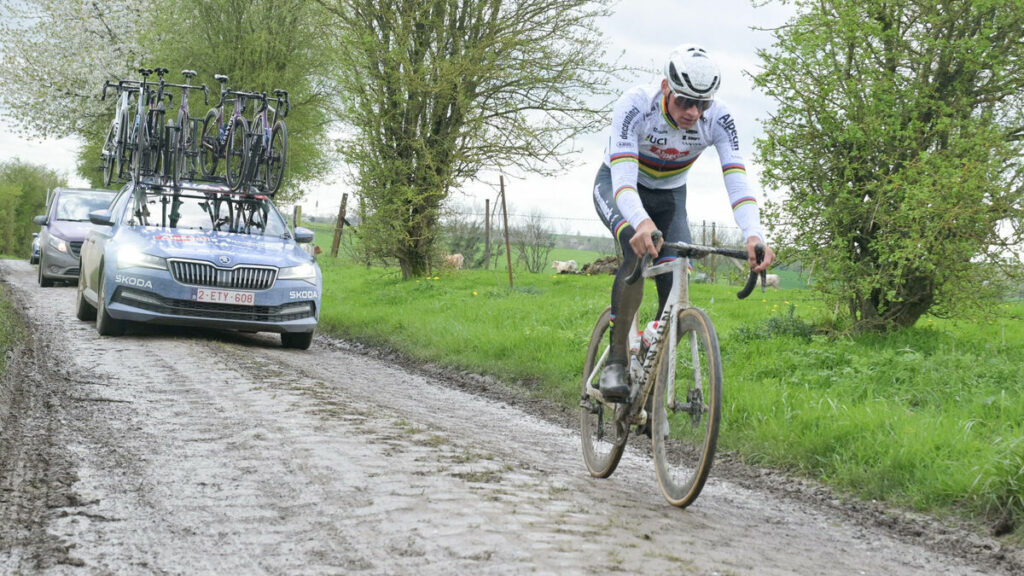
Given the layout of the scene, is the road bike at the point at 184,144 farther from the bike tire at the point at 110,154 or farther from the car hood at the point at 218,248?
the bike tire at the point at 110,154

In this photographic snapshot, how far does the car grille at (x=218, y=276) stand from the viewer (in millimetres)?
10219

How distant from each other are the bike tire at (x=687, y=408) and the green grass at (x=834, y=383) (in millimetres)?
1199

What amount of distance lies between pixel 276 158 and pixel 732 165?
8.33 m

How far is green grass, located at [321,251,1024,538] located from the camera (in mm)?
5012

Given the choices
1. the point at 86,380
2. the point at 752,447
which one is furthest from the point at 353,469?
the point at 86,380

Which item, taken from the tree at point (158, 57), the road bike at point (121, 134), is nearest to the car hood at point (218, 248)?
the road bike at point (121, 134)

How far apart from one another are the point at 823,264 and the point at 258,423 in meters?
5.93

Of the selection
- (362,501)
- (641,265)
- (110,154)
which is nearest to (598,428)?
(641,265)

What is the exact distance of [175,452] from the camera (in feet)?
16.8

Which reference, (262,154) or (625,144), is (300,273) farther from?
(625,144)

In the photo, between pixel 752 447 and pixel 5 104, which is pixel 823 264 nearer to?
pixel 752 447

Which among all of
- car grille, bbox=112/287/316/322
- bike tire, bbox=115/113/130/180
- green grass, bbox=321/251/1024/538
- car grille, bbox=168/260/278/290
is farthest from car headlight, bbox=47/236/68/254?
car grille, bbox=168/260/278/290

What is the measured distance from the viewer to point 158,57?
96.1 feet

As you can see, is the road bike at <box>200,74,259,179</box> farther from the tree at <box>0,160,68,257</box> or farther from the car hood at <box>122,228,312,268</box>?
the tree at <box>0,160,68,257</box>
